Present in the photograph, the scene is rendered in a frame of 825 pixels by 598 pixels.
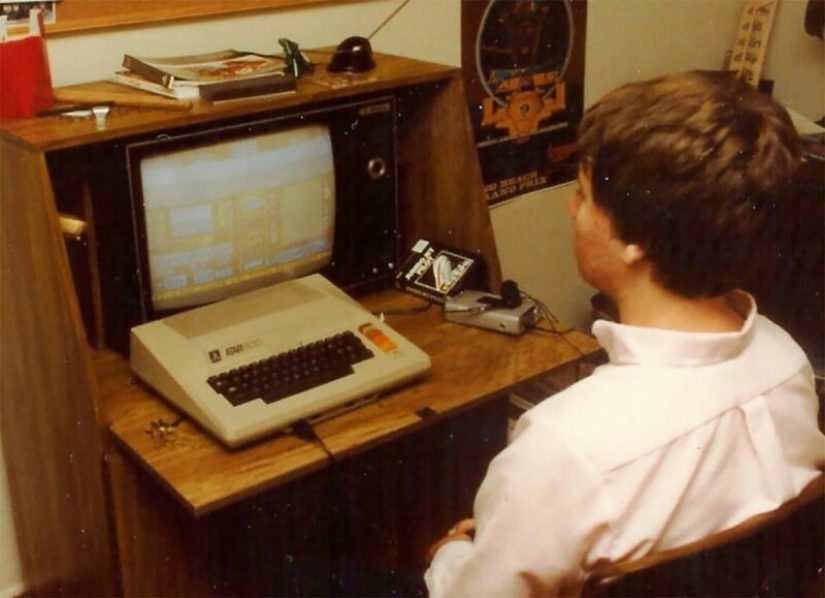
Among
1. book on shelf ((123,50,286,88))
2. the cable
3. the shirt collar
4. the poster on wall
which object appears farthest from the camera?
the poster on wall

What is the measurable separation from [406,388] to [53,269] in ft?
1.74

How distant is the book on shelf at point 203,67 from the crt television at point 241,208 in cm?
8

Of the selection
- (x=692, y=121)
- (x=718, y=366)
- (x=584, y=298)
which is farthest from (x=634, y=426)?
(x=584, y=298)

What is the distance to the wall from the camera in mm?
1868

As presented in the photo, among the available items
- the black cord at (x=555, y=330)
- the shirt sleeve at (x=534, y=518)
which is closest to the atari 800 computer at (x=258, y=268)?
the black cord at (x=555, y=330)

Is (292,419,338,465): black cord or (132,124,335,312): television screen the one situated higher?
(132,124,335,312): television screen

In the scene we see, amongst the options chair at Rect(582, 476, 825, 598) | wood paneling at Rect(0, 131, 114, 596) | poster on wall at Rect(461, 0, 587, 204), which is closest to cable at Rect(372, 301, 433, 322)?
wood paneling at Rect(0, 131, 114, 596)

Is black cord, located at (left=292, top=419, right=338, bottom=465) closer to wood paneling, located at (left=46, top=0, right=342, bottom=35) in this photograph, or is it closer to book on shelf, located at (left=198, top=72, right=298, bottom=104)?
book on shelf, located at (left=198, top=72, right=298, bottom=104)

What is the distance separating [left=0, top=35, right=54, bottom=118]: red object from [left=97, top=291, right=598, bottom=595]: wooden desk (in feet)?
1.33

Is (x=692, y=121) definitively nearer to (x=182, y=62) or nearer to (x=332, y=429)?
(x=332, y=429)

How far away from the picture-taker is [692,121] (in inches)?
40.6

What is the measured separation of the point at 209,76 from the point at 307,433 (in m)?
0.59

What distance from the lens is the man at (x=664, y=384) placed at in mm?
1027

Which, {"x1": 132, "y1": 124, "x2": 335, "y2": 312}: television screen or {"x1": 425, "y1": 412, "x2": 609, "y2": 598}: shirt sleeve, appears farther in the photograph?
{"x1": 132, "y1": 124, "x2": 335, "y2": 312}: television screen
